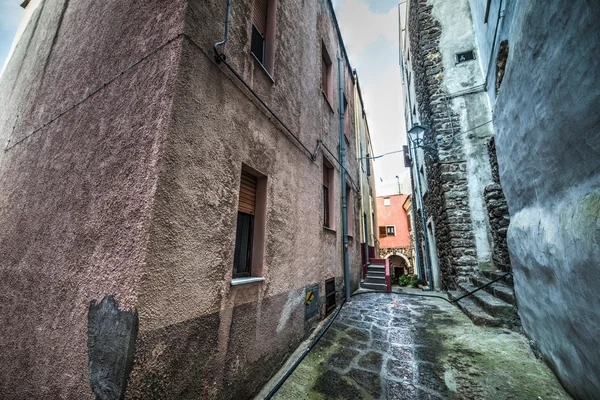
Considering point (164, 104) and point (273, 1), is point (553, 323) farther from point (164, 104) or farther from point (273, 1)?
point (273, 1)

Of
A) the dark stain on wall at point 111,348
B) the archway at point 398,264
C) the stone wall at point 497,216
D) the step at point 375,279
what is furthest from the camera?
the archway at point 398,264

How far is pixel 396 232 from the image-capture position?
2267 cm

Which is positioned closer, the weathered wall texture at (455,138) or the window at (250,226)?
the window at (250,226)

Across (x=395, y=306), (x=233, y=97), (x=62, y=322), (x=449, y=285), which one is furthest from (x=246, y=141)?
(x=449, y=285)

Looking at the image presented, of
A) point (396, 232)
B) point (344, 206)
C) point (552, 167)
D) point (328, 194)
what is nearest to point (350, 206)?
point (344, 206)

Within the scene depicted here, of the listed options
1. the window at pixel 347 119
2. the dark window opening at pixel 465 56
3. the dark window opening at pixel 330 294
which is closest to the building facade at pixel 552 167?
the dark window opening at pixel 465 56

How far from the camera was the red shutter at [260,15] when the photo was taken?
362 centimetres

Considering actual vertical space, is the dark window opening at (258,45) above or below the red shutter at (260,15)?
below

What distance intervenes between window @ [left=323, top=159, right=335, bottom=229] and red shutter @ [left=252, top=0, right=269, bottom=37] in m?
2.84

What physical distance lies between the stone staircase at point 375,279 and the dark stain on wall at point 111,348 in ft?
25.5

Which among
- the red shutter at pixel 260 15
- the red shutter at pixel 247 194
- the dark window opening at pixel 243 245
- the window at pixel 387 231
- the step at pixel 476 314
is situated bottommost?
the step at pixel 476 314

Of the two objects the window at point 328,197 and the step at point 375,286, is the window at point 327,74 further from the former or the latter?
the step at point 375,286

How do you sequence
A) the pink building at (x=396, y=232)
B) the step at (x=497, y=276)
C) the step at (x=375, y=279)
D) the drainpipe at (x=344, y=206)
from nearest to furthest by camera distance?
the step at (x=497, y=276) → the drainpipe at (x=344, y=206) → the step at (x=375, y=279) → the pink building at (x=396, y=232)

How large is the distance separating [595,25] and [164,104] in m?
3.11
